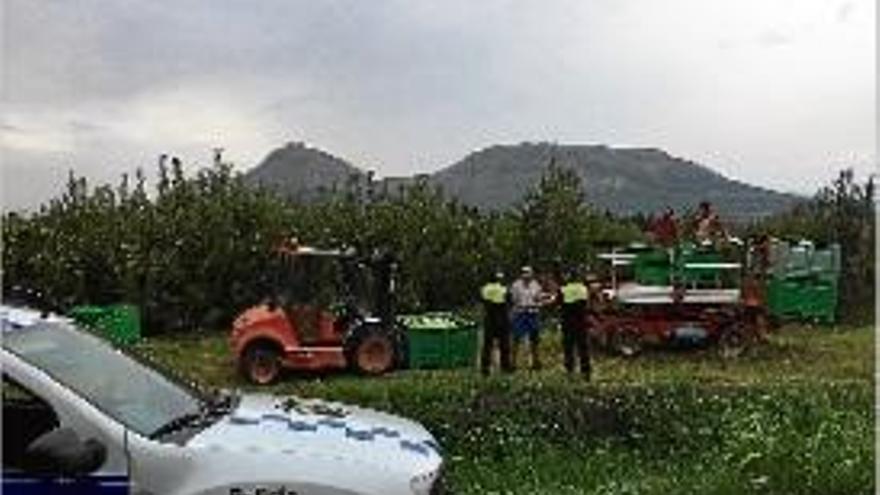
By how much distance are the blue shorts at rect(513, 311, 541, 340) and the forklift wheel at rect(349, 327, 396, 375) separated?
2.12 metres

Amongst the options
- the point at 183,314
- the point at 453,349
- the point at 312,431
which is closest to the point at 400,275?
the point at 183,314

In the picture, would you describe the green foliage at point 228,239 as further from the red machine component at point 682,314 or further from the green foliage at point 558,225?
the red machine component at point 682,314

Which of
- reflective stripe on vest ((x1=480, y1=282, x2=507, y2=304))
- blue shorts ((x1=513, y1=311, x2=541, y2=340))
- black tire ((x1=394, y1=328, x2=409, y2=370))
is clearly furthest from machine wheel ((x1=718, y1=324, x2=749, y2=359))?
black tire ((x1=394, y1=328, x2=409, y2=370))

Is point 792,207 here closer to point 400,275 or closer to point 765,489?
point 400,275

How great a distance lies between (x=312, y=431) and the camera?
7676mm

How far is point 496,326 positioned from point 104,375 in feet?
54.7

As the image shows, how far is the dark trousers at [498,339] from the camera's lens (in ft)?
79.7

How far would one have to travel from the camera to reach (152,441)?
283 inches

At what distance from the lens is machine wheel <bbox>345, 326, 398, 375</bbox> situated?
971 inches

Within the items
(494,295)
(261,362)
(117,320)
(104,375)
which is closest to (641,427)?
(494,295)

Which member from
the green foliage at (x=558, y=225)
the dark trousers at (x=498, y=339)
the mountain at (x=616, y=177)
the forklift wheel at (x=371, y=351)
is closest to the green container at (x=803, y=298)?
the green foliage at (x=558, y=225)

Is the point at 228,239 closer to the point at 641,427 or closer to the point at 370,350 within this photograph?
the point at 370,350

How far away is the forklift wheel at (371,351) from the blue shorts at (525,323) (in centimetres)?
212

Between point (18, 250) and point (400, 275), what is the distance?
7.33 metres
